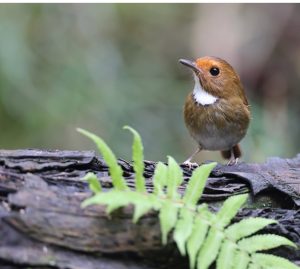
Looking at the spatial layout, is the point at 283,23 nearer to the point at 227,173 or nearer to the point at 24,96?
the point at 24,96

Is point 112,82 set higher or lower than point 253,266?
higher

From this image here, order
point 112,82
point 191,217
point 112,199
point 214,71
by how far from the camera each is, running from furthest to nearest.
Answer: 1. point 112,82
2. point 214,71
3. point 191,217
4. point 112,199

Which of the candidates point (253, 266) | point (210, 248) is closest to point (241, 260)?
point (253, 266)

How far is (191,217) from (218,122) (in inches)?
82.6

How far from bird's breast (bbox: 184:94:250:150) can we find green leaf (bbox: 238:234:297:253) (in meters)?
1.91

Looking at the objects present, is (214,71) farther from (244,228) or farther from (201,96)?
(244,228)

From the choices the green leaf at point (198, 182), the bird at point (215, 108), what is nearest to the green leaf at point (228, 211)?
the green leaf at point (198, 182)

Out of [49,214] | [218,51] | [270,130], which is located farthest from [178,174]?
[218,51]

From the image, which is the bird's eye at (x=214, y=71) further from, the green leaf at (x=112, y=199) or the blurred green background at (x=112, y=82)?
the green leaf at (x=112, y=199)

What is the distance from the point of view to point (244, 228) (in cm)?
218

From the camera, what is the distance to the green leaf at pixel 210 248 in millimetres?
2035

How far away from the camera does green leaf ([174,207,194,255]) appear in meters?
1.95

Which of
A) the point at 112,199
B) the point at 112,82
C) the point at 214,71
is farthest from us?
the point at 112,82

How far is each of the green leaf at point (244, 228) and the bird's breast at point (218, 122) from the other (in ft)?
6.29
